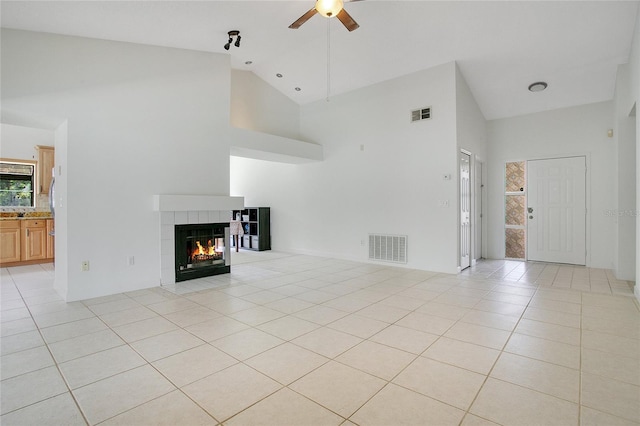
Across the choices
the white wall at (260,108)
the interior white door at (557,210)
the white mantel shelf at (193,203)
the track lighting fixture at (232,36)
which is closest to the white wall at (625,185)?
the interior white door at (557,210)

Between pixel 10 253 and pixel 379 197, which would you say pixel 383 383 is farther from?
pixel 10 253

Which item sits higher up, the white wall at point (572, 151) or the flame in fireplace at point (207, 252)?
the white wall at point (572, 151)

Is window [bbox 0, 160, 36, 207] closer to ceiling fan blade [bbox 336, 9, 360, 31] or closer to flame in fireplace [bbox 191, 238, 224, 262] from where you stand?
flame in fireplace [bbox 191, 238, 224, 262]

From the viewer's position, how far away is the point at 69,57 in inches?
146

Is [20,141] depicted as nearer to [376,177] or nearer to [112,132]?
[112,132]

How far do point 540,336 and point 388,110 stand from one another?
4294mm

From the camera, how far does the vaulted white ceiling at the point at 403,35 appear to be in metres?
3.58

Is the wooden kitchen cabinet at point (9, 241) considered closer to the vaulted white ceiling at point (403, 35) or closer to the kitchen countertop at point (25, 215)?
the kitchen countertop at point (25, 215)

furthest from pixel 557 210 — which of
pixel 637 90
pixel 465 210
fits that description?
pixel 637 90

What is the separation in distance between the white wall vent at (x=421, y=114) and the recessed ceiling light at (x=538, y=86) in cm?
184

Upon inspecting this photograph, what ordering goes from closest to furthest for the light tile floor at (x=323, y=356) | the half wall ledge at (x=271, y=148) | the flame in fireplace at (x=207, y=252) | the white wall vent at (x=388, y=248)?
the light tile floor at (x=323, y=356) → the flame in fireplace at (x=207, y=252) → the half wall ledge at (x=271, y=148) → the white wall vent at (x=388, y=248)

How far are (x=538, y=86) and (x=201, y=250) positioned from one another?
6166 mm

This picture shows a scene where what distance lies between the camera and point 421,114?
536cm

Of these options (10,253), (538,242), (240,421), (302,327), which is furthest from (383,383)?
(10,253)
